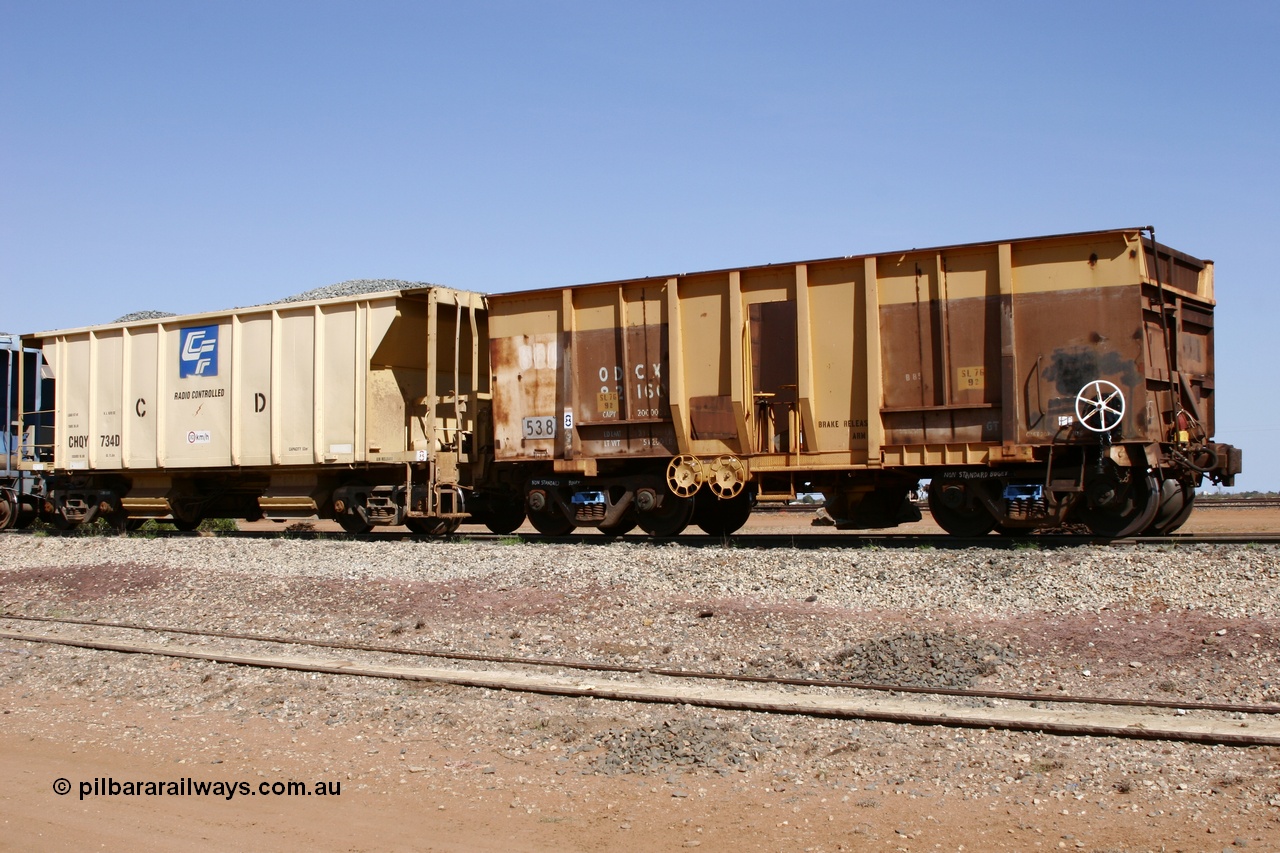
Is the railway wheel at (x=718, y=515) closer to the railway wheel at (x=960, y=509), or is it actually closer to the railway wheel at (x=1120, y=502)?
the railway wheel at (x=960, y=509)

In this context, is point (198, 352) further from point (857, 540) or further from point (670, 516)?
point (857, 540)

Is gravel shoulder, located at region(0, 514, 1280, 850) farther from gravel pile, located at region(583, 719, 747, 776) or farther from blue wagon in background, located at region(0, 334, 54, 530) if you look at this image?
blue wagon in background, located at region(0, 334, 54, 530)

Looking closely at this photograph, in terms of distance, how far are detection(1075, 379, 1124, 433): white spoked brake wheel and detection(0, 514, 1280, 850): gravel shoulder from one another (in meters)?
1.59

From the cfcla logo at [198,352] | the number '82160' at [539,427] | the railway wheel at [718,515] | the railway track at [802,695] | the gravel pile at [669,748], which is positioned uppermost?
the cfcla logo at [198,352]

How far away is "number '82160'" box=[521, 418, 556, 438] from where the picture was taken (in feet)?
48.0

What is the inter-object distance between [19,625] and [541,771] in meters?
8.17

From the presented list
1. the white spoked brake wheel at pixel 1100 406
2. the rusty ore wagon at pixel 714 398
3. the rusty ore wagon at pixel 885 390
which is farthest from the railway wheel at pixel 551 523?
the white spoked brake wheel at pixel 1100 406

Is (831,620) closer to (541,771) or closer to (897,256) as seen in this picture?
(541,771)

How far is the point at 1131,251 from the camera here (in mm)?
11391

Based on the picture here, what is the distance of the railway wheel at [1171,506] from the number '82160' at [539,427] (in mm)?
7492

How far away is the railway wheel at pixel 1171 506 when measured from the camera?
479 inches

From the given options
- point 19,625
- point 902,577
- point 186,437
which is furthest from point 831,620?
point 186,437

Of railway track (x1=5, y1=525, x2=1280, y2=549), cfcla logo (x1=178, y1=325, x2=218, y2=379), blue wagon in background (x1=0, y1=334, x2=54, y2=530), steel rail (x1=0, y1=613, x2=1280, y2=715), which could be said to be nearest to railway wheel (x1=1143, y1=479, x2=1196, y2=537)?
railway track (x1=5, y1=525, x2=1280, y2=549)

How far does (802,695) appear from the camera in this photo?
7602 mm
